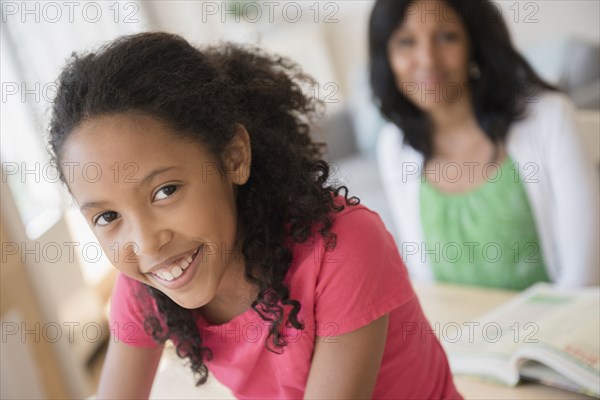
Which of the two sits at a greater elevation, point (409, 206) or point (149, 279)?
point (149, 279)

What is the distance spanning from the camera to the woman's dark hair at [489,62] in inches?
62.5

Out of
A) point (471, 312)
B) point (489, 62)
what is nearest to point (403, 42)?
point (489, 62)

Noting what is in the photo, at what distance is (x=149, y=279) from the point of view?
0.79 m

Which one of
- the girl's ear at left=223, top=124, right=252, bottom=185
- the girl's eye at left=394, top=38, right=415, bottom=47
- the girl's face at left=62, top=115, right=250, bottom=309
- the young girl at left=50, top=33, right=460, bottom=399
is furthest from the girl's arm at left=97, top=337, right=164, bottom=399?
the girl's eye at left=394, top=38, right=415, bottom=47

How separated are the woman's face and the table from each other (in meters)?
0.52

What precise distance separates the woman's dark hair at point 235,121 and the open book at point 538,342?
1.03 ft

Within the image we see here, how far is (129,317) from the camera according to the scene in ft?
3.03

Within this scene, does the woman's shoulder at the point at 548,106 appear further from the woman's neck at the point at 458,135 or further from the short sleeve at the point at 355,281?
the short sleeve at the point at 355,281

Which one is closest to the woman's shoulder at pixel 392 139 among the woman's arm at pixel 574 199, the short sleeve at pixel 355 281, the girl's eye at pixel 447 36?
the girl's eye at pixel 447 36

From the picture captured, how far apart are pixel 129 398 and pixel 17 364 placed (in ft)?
3.03

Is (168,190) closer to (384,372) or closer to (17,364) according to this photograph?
(384,372)

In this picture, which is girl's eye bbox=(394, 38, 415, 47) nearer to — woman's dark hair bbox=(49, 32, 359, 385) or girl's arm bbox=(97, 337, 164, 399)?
woman's dark hair bbox=(49, 32, 359, 385)

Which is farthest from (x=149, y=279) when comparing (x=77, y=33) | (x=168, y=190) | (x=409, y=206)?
(x=77, y=33)

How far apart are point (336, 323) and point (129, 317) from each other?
29 cm
